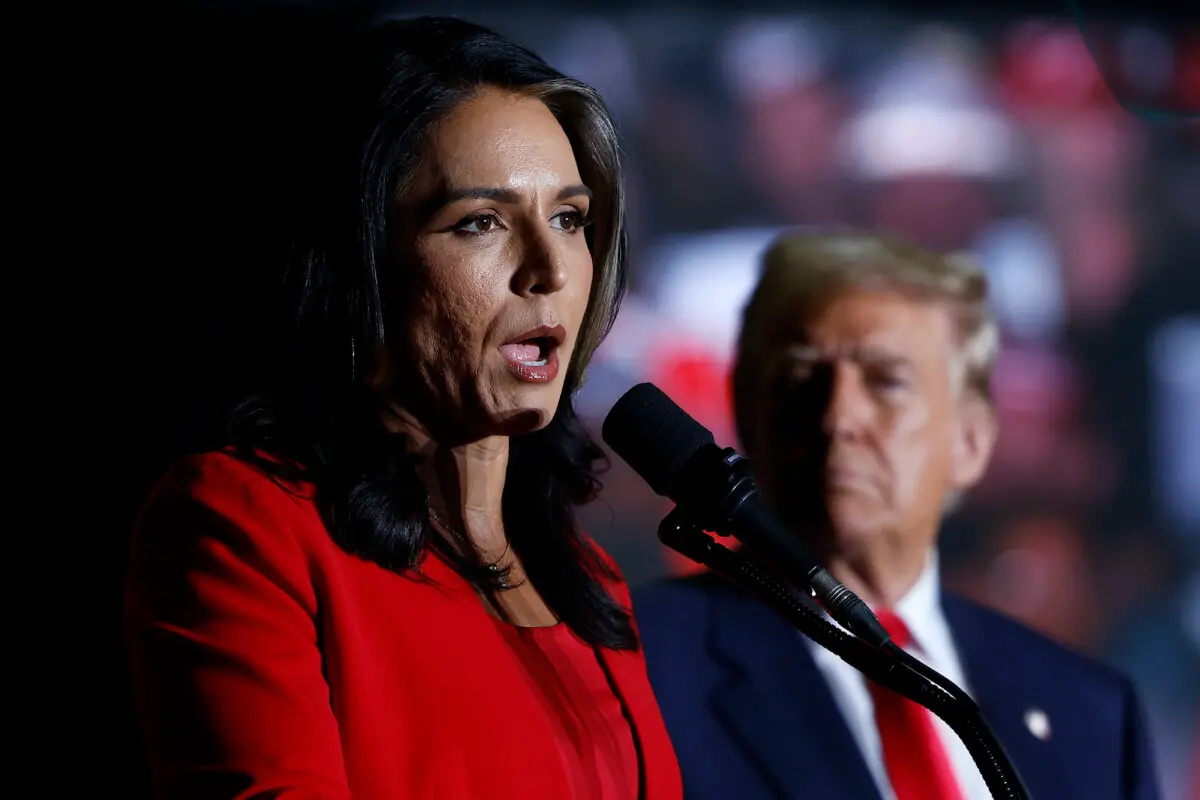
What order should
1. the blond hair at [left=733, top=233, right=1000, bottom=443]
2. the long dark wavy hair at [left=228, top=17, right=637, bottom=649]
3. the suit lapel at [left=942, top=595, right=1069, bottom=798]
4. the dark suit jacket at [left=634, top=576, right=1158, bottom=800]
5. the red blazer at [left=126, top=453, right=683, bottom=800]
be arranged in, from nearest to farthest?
the red blazer at [left=126, top=453, right=683, bottom=800] < the long dark wavy hair at [left=228, top=17, right=637, bottom=649] < the dark suit jacket at [left=634, top=576, right=1158, bottom=800] < the suit lapel at [left=942, top=595, right=1069, bottom=798] < the blond hair at [left=733, top=233, right=1000, bottom=443]

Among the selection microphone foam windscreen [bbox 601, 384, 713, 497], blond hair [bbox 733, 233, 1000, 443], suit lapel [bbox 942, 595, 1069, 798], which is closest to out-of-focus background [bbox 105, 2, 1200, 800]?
blond hair [bbox 733, 233, 1000, 443]

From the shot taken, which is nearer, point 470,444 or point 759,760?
Result: point 470,444

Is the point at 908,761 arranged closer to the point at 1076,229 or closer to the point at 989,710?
the point at 989,710

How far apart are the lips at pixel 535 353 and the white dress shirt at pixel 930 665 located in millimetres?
576

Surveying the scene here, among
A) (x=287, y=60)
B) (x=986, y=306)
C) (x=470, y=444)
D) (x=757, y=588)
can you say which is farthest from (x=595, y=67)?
(x=757, y=588)

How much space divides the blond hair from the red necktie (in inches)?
15.2

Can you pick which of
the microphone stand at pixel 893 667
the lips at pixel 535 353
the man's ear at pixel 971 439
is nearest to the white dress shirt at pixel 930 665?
the man's ear at pixel 971 439

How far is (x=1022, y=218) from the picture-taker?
2.34m

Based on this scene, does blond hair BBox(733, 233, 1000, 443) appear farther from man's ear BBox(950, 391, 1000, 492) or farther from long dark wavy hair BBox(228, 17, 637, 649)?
long dark wavy hair BBox(228, 17, 637, 649)

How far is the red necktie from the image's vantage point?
154 cm

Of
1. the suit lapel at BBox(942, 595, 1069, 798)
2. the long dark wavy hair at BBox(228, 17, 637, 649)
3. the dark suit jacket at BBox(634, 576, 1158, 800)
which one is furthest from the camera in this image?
the suit lapel at BBox(942, 595, 1069, 798)

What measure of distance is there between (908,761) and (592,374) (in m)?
0.76

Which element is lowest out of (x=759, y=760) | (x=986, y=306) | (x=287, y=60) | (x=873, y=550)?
(x=759, y=760)

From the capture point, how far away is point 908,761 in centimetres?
155
